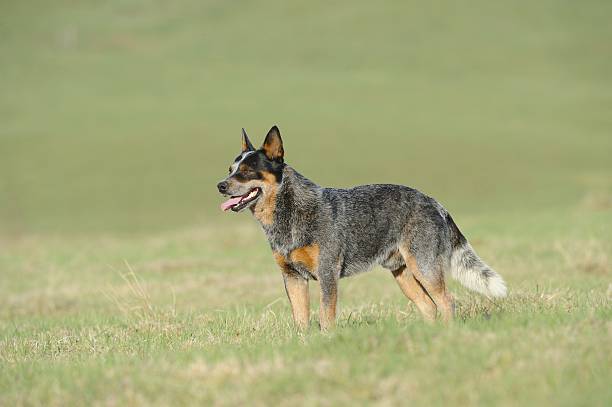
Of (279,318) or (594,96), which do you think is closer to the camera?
(279,318)

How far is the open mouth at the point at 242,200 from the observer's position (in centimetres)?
821

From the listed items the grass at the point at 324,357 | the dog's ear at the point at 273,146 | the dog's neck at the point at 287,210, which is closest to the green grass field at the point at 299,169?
the grass at the point at 324,357

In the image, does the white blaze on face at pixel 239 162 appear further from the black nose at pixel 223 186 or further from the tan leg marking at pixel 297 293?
the tan leg marking at pixel 297 293

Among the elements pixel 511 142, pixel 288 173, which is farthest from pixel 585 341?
pixel 511 142

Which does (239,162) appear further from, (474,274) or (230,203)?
(474,274)

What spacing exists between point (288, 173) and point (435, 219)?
167 centimetres

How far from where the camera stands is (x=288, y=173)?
27.9ft

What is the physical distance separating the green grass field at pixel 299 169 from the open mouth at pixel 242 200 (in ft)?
4.25

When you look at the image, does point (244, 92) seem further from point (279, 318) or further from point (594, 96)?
point (279, 318)

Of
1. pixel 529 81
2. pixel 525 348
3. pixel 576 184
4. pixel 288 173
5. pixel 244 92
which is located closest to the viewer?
pixel 525 348

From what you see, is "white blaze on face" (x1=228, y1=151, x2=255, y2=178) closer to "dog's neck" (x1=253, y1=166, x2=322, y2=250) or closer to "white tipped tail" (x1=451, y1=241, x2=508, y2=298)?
"dog's neck" (x1=253, y1=166, x2=322, y2=250)

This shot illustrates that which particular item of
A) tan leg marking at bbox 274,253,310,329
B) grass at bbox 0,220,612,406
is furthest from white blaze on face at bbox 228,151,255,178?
grass at bbox 0,220,612,406

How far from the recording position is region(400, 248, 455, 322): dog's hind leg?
27.5ft

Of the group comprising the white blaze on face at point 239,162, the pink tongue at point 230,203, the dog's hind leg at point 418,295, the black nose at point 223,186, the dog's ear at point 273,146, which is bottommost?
the dog's hind leg at point 418,295
